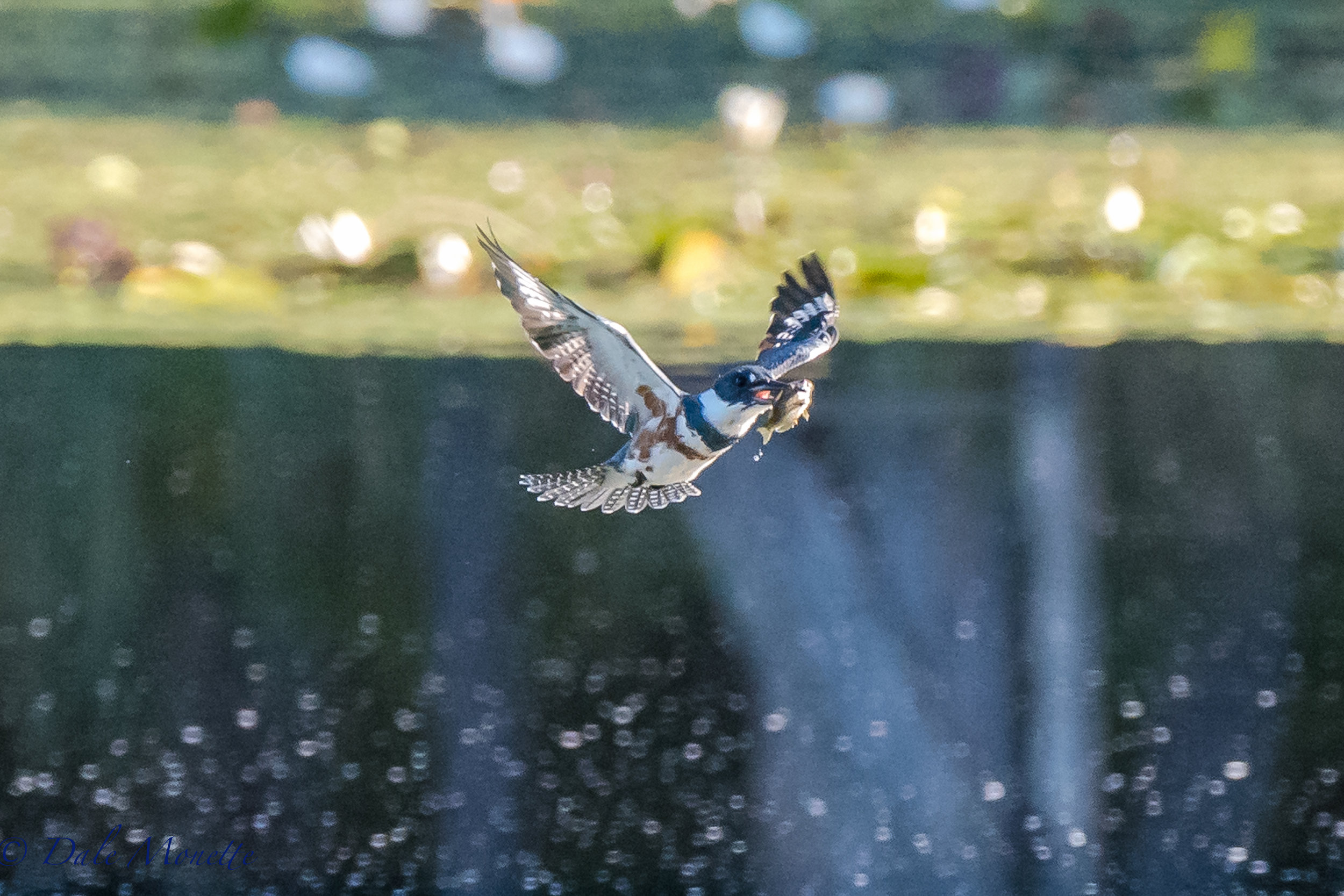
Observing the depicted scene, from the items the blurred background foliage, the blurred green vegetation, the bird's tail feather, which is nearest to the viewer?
the bird's tail feather

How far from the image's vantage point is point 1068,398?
9.02 feet

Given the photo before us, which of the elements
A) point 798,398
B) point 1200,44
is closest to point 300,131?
point 1200,44

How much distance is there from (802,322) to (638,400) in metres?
0.25

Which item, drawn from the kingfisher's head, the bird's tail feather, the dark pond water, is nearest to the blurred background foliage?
the dark pond water

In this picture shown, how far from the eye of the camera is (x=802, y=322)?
1.72m

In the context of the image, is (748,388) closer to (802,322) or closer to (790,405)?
(790,405)

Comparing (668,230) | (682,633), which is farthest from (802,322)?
(668,230)

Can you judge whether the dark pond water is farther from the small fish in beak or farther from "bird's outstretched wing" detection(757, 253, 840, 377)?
the small fish in beak

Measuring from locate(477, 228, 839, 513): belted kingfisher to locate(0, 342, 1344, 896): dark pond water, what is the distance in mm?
808

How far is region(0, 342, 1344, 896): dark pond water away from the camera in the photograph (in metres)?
2.27

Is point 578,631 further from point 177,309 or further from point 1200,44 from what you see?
point 1200,44

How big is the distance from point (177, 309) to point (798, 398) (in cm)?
168

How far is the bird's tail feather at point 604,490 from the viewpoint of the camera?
1562mm

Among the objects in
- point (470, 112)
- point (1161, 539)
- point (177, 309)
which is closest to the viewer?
point (1161, 539)
